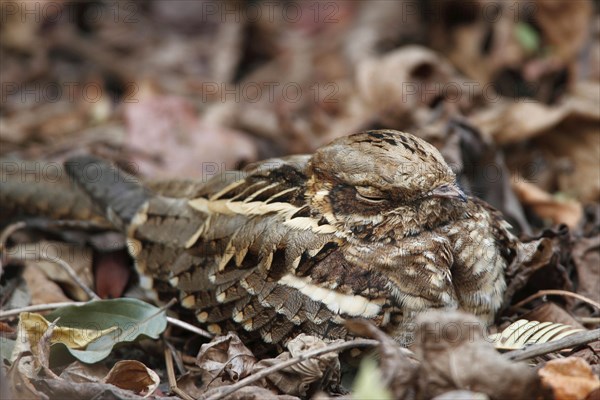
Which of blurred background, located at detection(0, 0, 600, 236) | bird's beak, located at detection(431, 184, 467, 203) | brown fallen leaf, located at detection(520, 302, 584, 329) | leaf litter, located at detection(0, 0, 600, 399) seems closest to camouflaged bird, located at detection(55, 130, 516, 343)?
Answer: bird's beak, located at detection(431, 184, 467, 203)

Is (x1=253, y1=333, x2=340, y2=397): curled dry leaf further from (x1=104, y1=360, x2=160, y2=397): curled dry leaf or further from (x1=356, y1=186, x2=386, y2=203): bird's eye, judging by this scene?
(x1=356, y1=186, x2=386, y2=203): bird's eye

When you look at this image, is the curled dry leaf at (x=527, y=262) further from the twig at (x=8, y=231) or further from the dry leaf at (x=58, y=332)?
the twig at (x=8, y=231)

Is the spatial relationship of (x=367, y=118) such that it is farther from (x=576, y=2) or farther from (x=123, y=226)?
(x=123, y=226)

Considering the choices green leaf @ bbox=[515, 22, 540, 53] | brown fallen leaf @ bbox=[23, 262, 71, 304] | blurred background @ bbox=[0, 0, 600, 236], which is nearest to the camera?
brown fallen leaf @ bbox=[23, 262, 71, 304]

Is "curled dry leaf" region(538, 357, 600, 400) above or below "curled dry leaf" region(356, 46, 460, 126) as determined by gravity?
below

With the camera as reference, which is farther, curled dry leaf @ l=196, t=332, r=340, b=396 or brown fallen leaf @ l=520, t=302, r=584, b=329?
brown fallen leaf @ l=520, t=302, r=584, b=329

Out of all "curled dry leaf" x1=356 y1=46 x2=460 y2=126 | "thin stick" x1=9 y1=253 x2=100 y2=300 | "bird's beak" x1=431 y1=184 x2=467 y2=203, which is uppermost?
"bird's beak" x1=431 y1=184 x2=467 y2=203

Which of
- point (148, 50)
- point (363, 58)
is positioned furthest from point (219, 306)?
point (148, 50)
